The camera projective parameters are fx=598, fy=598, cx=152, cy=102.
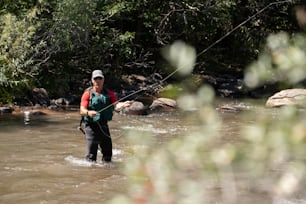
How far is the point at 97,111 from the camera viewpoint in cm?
896

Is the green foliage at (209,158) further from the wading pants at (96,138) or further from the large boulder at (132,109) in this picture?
the large boulder at (132,109)

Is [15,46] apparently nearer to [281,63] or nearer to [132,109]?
[132,109]

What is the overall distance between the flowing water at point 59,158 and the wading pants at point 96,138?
7.5 inches

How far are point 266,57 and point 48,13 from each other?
684 inches

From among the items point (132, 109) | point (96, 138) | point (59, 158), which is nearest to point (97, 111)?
point (96, 138)

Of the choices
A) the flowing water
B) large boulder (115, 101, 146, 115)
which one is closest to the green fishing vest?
the flowing water

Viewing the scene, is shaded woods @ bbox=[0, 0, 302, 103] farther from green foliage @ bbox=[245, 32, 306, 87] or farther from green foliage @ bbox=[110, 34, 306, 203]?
green foliage @ bbox=[110, 34, 306, 203]

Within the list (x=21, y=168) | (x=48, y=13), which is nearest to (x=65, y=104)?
(x=48, y=13)

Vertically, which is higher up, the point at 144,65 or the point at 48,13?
the point at 48,13

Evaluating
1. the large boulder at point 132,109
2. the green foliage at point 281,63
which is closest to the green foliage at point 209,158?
the green foliage at point 281,63

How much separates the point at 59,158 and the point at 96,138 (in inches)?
55.0

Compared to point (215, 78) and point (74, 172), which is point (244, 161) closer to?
point (74, 172)

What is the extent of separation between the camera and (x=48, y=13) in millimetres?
18703

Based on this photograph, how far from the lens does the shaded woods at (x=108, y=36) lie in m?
17.0
